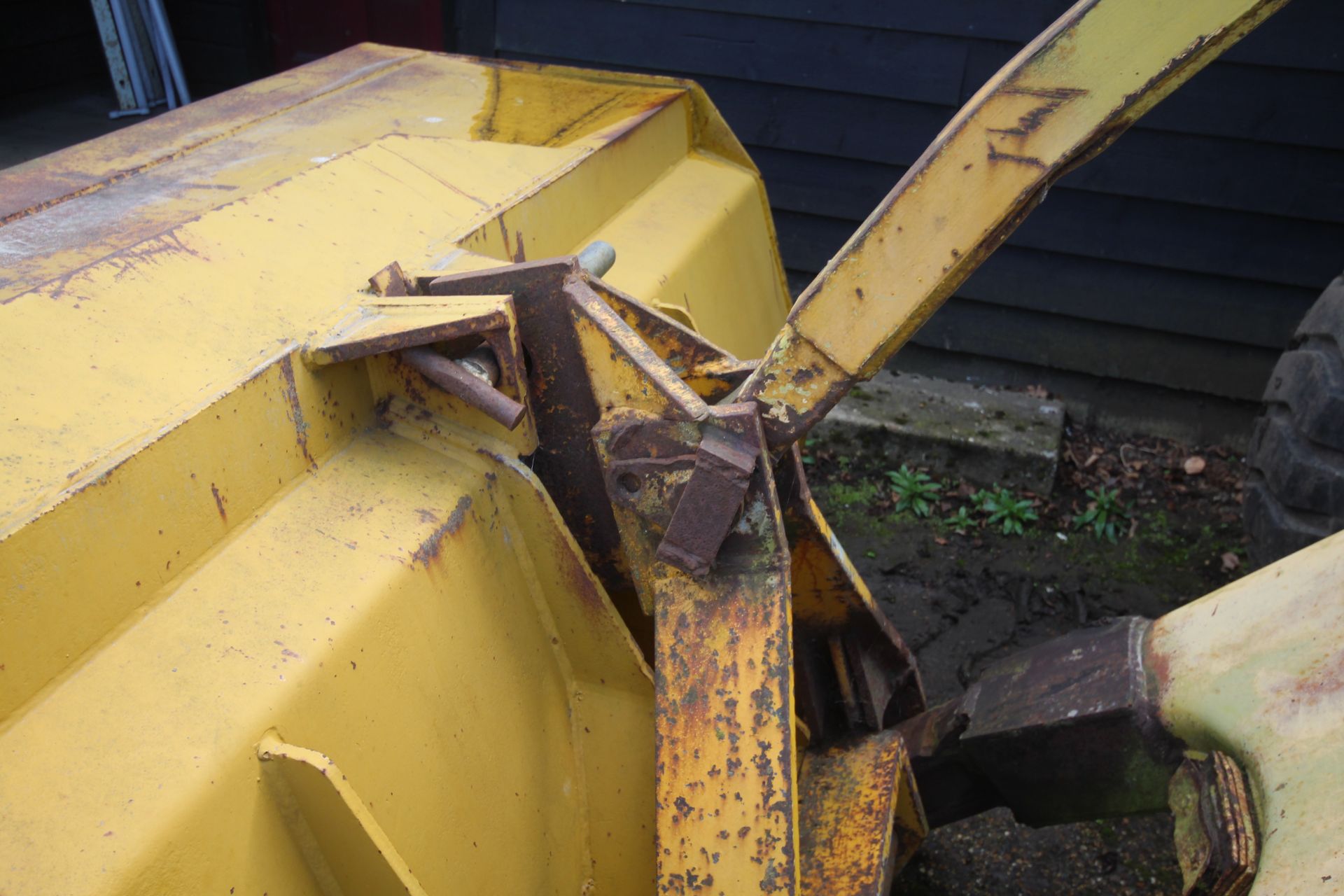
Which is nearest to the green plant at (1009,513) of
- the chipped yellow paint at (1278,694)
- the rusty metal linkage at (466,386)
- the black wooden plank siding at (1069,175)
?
the black wooden plank siding at (1069,175)

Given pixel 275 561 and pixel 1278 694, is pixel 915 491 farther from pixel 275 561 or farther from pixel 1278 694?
pixel 275 561

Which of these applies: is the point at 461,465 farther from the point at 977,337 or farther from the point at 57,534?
the point at 977,337

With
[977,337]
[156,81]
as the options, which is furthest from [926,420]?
[156,81]

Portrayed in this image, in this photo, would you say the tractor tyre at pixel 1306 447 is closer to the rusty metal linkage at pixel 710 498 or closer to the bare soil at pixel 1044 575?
the bare soil at pixel 1044 575

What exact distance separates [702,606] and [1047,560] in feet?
7.14

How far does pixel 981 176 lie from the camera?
45.0 inches

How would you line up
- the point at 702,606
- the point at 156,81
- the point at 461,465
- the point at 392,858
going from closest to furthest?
the point at 392,858
the point at 702,606
the point at 461,465
the point at 156,81

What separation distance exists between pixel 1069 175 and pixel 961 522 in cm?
127

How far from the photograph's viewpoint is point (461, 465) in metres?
1.33

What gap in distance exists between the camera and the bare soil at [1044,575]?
211 centimetres

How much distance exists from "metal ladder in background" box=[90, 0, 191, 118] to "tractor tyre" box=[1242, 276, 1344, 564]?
4949 mm

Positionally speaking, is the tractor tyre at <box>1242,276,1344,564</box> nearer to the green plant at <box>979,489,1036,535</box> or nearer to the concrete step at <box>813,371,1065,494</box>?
the green plant at <box>979,489,1036,535</box>

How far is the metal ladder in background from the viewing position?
485 cm

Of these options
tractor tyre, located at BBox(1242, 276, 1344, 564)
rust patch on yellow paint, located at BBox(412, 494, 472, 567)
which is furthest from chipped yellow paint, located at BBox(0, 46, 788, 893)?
tractor tyre, located at BBox(1242, 276, 1344, 564)
